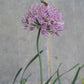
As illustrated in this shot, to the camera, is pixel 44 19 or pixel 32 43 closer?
pixel 44 19

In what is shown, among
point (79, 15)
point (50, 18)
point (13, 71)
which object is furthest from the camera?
point (79, 15)

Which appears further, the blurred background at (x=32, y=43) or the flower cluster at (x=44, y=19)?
the blurred background at (x=32, y=43)

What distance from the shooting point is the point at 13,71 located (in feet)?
6.59

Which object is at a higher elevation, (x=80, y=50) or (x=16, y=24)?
(x=16, y=24)

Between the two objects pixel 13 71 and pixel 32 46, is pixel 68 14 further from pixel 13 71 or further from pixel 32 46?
pixel 13 71

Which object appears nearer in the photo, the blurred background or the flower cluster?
the flower cluster

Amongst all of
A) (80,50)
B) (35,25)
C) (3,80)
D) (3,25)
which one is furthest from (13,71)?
(35,25)

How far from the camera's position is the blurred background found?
2.02m

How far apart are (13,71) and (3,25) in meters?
0.42

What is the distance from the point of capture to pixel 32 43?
6.75 ft

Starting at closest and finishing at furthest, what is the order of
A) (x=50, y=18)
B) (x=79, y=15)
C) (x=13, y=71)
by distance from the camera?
(x=50, y=18) → (x=13, y=71) → (x=79, y=15)

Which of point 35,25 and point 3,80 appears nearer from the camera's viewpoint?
point 35,25

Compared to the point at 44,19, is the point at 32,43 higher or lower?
lower

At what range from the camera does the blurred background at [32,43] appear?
2020 millimetres
